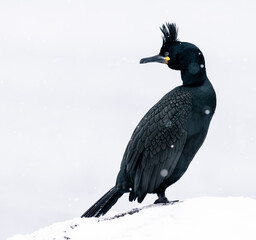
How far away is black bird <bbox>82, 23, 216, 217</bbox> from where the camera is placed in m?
6.98

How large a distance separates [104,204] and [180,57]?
2037 mm

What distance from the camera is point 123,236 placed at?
5.67 metres

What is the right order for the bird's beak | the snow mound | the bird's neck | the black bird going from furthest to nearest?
1. the bird's beak
2. the bird's neck
3. the black bird
4. the snow mound

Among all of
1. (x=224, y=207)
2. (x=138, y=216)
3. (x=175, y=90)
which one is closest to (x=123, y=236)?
(x=138, y=216)

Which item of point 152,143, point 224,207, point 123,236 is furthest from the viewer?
point 152,143

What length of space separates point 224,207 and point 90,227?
4.62 ft

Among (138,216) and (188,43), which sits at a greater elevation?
(188,43)

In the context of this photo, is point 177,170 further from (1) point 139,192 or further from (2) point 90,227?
(2) point 90,227

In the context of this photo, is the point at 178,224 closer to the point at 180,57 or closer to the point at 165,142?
the point at 165,142

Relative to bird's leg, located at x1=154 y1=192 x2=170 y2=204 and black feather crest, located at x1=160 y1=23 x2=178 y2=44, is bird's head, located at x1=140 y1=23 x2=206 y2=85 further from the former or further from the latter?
bird's leg, located at x1=154 y1=192 x2=170 y2=204

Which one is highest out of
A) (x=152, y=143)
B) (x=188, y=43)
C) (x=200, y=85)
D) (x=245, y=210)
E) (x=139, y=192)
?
(x=188, y=43)

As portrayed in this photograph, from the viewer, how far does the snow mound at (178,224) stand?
5.43 m

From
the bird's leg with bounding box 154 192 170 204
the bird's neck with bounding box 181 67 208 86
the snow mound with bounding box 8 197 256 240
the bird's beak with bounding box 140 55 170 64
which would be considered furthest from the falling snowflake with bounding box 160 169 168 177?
the bird's beak with bounding box 140 55 170 64

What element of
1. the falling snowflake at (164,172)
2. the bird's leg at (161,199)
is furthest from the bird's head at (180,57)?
the bird's leg at (161,199)
